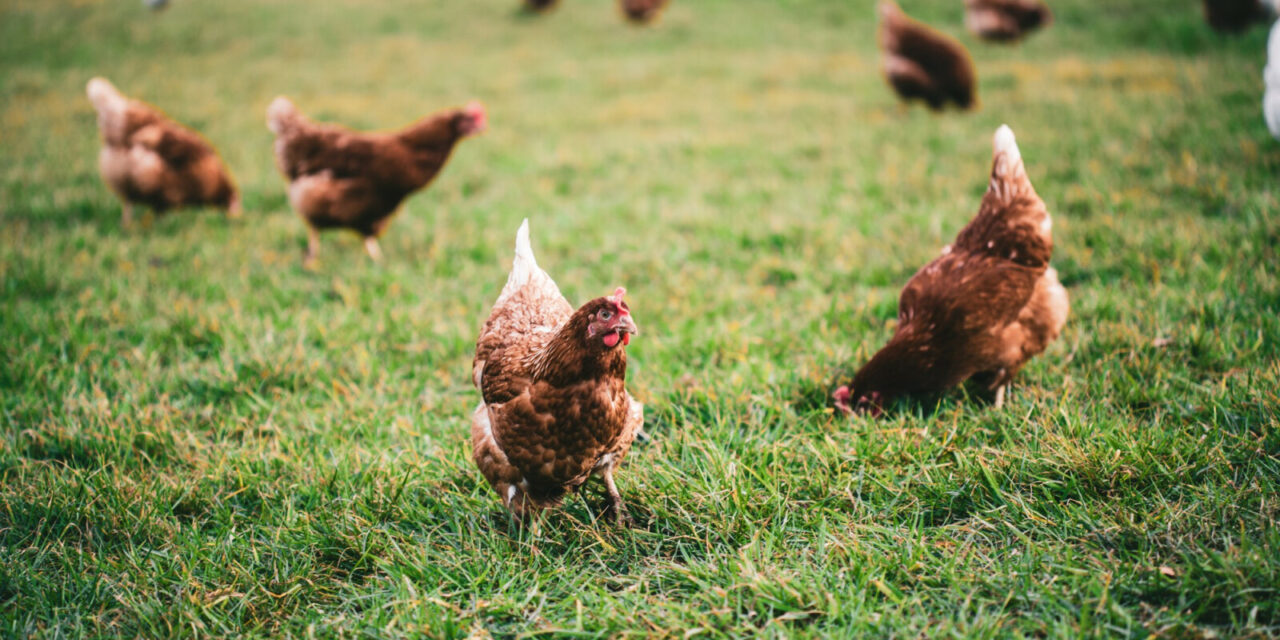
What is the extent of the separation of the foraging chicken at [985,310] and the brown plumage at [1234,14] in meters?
9.70

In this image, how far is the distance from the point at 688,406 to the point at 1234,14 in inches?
433

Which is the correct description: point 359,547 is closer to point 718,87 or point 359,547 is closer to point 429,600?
point 429,600

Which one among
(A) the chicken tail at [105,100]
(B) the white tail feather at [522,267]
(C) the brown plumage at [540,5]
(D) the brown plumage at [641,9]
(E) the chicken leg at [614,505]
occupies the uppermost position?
(C) the brown plumage at [540,5]

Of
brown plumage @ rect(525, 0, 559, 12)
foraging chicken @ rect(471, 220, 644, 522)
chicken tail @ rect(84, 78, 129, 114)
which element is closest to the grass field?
foraging chicken @ rect(471, 220, 644, 522)

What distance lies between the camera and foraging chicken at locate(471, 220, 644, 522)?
204 cm

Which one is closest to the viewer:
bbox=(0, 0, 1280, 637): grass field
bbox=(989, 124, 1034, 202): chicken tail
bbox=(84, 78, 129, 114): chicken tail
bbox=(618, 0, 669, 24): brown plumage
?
bbox=(0, 0, 1280, 637): grass field

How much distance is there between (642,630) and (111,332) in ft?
11.5

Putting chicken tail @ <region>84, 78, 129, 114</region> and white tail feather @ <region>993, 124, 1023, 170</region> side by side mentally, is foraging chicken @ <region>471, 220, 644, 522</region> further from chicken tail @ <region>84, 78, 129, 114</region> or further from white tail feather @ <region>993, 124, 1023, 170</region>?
chicken tail @ <region>84, 78, 129, 114</region>

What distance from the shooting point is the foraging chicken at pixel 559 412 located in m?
2.04

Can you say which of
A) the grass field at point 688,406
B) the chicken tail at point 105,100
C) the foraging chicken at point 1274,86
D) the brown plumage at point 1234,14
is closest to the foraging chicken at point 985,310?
the grass field at point 688,406

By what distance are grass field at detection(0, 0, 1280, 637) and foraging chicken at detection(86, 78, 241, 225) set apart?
9.7 inches

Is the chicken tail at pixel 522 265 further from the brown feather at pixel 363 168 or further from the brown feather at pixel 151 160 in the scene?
the brown feather at pixel 151 160

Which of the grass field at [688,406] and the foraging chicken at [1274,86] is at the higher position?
the foraging chicken at [1274,86]

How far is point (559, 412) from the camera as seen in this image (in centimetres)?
208
